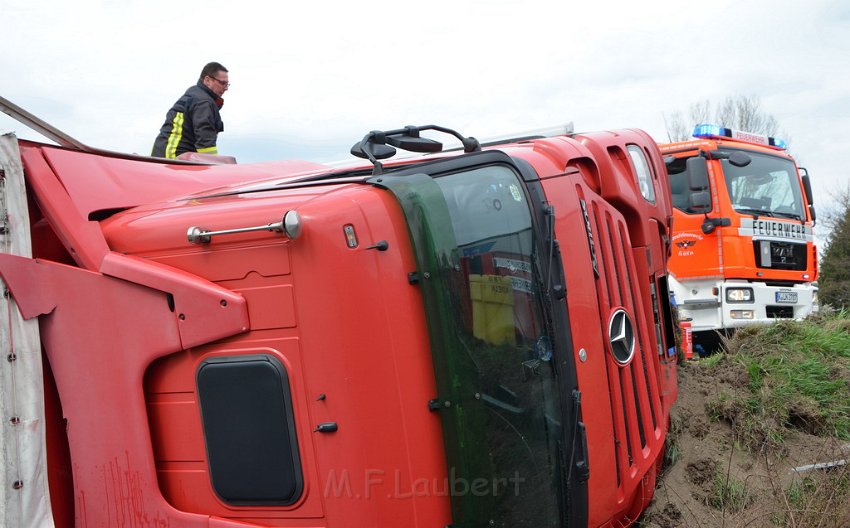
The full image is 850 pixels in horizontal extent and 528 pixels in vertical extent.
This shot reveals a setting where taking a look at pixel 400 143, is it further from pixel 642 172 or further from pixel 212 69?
pixel 212 69

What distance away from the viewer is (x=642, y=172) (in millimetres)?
4094

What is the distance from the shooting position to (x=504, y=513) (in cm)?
262

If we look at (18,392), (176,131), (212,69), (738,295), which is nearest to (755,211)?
(738,295)

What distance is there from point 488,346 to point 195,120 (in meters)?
3.15

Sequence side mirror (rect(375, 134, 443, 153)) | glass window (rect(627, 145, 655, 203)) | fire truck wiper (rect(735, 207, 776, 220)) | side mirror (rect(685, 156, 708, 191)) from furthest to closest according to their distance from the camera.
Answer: fire truck wiper (rect(735, 207, 776, 220))
side mirror (rect(685, 156, 708, 191))
glass window (rect(627, 145, 655, 203))
side mirror (rect(375, 134, 443, 153))

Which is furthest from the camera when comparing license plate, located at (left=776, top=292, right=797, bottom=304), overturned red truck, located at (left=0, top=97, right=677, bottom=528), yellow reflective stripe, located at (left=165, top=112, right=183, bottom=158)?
license plate, located at (left=776, top=292, right=797, bottom=304)

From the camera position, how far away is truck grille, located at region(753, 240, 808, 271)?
8.65 metres

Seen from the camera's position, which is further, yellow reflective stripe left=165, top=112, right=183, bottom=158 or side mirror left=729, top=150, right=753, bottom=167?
side mirror left=729, top=150, right=753, bottom=167

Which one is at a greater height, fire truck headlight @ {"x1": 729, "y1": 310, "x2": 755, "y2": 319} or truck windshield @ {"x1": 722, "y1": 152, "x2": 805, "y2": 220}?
truck windshield @ {"x1": 722, "y1": 152, "x2": 805, "y2": 220}

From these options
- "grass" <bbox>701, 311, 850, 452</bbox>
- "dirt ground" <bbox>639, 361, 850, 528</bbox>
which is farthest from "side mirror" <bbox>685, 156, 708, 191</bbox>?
"dirt ground" <bbox>639, 361, 850, 528</bbox>

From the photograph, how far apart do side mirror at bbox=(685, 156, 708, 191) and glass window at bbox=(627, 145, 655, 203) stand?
4119mm

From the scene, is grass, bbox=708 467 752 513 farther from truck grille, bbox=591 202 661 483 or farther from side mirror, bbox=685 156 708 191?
side mirror, bbox=685 156 708 191

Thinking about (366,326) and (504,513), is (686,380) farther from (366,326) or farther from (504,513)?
(366,326)

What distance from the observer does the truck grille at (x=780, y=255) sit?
8.65 metres
